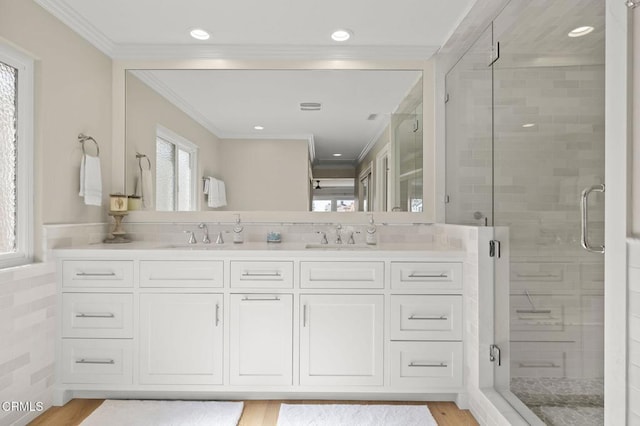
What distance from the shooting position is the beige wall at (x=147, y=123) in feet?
9.35

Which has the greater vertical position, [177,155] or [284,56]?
[284,56]

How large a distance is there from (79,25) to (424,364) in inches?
112

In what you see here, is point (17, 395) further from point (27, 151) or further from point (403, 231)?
point (403, 231)

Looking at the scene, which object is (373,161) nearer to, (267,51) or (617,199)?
(267,51)

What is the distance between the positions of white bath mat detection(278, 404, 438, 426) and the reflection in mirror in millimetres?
1285

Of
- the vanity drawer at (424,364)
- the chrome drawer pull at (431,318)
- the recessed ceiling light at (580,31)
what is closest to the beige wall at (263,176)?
the chrome drawer pull at (431,318)

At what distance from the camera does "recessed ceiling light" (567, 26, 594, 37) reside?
1527 millimetres

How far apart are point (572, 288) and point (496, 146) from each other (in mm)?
798

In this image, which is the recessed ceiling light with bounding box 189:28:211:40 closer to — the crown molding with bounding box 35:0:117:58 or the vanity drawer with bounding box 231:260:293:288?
the crown molding with bounding box 35:0:117:58

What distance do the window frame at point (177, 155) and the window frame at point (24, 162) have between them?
2.77 feet

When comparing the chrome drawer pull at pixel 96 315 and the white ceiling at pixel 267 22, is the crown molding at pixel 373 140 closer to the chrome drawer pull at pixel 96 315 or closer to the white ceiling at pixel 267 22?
the white ceiling at pixel 267 22

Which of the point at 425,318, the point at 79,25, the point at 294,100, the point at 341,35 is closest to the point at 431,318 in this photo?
the point at 425,318

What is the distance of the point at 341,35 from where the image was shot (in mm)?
2588

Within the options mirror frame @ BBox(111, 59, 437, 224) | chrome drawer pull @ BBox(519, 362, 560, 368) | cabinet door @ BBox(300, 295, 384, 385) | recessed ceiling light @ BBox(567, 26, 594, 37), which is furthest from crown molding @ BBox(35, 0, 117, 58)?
chrome drawer pull @ BBox(519, 362, 560, 368)
